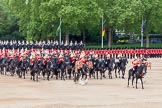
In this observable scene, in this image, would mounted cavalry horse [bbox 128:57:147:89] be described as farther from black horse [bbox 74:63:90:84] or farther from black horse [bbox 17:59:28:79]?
black horse [bbox 17:59:28:79]

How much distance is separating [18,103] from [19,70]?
15.8m

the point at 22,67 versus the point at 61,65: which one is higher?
the point at 61,65

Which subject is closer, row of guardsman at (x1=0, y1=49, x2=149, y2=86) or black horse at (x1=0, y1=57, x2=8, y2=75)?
row of guardsman at (x1=0, y1=49, x2=149, y2=86)

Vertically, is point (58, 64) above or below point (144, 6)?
below

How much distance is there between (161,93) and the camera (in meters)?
33.7

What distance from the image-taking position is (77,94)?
108 feet

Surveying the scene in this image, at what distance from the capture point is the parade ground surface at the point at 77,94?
28516 mm

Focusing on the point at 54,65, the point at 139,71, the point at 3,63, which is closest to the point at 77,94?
the point at 139,71

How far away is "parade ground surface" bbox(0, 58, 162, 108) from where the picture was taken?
28.5 m

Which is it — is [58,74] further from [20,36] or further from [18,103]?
[20,36]

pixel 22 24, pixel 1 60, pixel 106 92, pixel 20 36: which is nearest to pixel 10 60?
pixel 1 60

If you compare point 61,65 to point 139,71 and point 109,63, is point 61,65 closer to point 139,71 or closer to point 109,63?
point 109,63

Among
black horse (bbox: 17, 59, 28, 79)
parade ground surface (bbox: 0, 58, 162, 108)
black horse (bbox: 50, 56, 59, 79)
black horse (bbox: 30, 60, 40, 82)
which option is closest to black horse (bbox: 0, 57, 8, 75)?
black horse (bbox: 17, 59, 28, 79)

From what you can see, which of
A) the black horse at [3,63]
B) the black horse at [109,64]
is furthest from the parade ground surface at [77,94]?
the black horse at [3,63]
